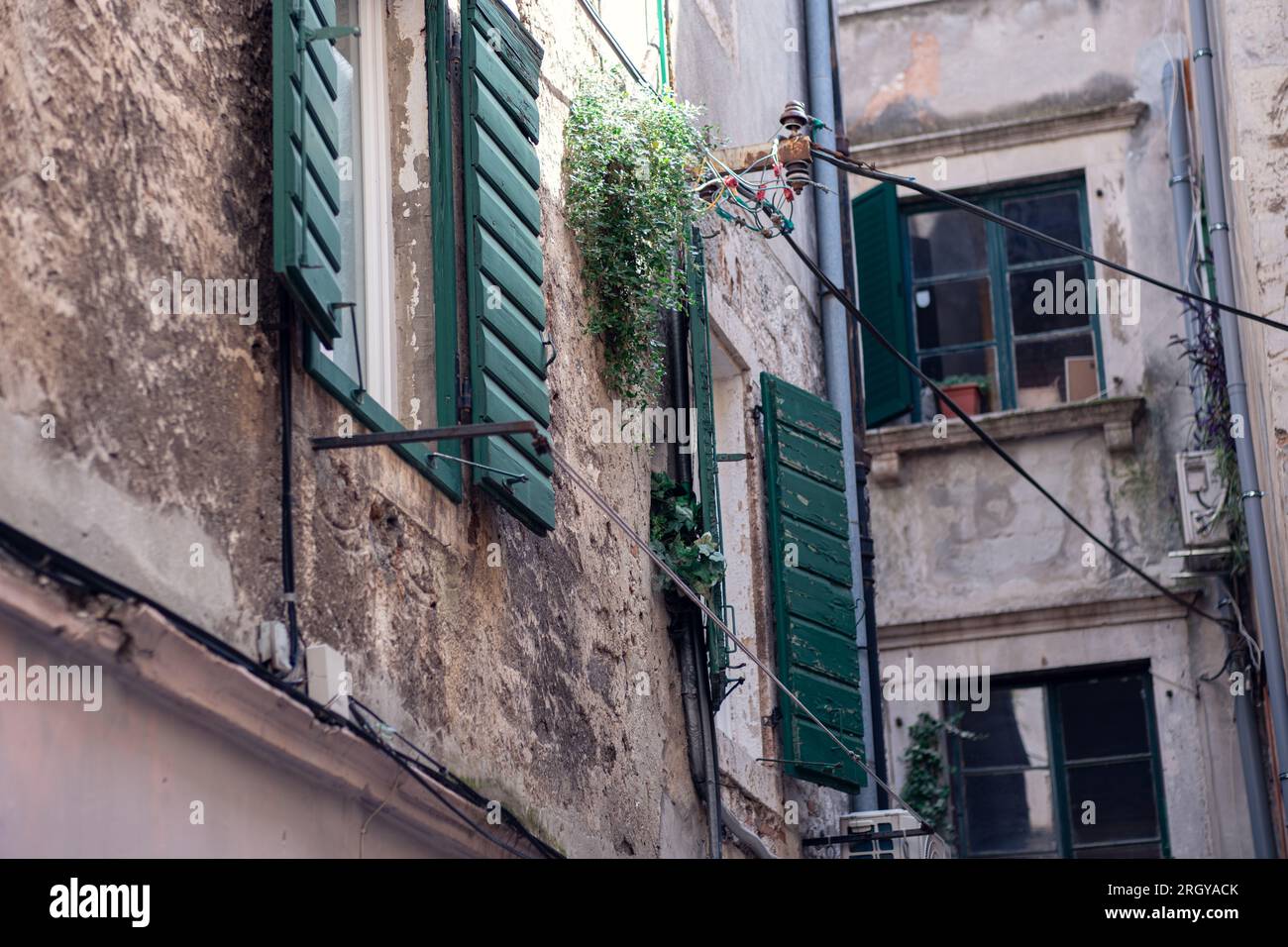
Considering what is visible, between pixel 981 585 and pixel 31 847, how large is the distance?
925cm

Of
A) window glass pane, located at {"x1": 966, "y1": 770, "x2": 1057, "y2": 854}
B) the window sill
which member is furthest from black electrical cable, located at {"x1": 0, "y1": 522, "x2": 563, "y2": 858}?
the window sill

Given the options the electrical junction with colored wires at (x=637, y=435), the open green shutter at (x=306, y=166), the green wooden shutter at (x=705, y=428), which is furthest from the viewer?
the green wooden shutter at (x=705, y=428)

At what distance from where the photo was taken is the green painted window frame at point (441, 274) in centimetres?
592

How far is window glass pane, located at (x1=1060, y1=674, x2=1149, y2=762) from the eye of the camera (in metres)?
12.2

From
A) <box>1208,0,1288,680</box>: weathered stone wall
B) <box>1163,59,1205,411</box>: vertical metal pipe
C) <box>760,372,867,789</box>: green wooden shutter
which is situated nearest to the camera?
<box>760,372,867,789</box>: green wooden shutter

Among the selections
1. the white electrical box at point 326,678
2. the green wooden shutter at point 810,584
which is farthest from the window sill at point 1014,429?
the white electrical box at point 326,678

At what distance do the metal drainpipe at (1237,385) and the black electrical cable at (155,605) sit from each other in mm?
5818

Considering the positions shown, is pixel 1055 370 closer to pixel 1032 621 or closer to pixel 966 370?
pixel 966 370

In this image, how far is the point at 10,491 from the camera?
408 cm

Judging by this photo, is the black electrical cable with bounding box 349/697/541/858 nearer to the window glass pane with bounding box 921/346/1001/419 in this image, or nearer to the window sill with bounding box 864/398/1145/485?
the window sill with bounding box 864/398/1145/485

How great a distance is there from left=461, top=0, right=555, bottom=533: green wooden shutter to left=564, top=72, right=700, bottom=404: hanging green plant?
62 cm

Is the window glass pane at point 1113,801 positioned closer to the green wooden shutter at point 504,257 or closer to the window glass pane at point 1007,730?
the window glass pane at point 1007,730
